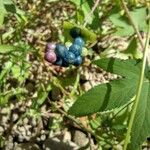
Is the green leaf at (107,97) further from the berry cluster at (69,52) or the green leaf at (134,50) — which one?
the green leaf at (134,50)

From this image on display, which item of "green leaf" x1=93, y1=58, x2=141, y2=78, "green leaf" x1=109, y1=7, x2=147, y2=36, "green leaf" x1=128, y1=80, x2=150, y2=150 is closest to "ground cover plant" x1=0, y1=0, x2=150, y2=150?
"green leaf" x1=109, y1=7, x2=147, y2=36

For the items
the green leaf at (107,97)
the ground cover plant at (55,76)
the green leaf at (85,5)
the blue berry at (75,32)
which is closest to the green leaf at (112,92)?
the green leaf at (107,97)

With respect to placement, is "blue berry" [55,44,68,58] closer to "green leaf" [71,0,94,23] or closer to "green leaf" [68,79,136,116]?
Answer: "green leaf" [68,79,136,116]

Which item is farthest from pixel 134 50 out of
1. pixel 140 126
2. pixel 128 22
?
pixel 140 126

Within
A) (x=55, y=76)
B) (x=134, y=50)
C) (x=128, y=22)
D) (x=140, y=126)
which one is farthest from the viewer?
(x=55, y=76)

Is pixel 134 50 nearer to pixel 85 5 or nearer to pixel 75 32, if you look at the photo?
pixel 85 5

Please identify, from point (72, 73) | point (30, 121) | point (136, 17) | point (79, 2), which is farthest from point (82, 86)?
point (79, 2)

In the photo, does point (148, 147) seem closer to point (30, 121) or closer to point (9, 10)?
point (30, 121)
